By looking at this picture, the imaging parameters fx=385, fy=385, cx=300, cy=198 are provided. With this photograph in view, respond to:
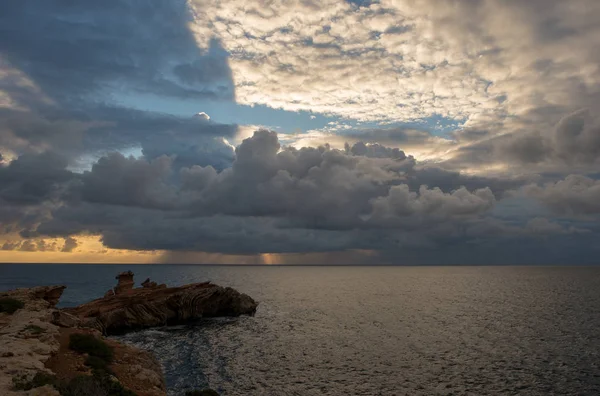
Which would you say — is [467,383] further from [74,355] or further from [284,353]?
[74,355]

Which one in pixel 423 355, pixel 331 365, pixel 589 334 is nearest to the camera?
pixel 331 365

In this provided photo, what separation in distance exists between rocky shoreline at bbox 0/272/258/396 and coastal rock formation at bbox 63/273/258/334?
0.17m

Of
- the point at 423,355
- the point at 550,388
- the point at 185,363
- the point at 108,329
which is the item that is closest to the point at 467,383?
the point at 550,388

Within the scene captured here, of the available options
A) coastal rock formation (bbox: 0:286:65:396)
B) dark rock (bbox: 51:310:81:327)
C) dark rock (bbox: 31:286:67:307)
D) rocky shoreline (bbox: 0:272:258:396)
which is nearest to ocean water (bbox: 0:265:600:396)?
rocky shoreline (bbox: 0:272:258:396)

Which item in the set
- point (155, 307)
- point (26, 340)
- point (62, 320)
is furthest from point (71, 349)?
point (155, 307)

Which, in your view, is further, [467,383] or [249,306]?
[249,306]

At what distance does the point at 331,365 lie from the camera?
44125 millimetres

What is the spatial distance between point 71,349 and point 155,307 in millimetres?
40500

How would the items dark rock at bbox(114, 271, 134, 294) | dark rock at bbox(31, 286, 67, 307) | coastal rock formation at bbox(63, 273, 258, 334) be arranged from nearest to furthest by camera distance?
dark rock at bbox(31, 286, 67, 307) → coastal rock formation at bbox(63, 273, 258, 334) → dark rock at bbox(114, 271, 134, 294)

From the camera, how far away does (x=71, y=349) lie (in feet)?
110

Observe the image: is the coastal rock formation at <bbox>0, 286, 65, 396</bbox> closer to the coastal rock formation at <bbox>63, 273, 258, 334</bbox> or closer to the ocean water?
the coastal rock formation at <bbox>63, 273, 258, 334</bbox>

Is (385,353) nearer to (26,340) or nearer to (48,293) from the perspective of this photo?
(26,340)

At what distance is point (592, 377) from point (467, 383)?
13.1 meters

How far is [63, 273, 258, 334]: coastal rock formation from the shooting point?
215ft
